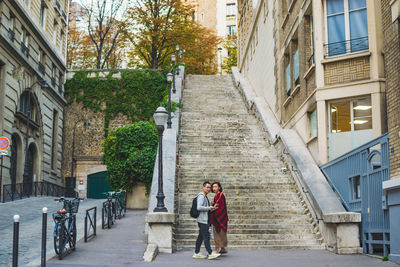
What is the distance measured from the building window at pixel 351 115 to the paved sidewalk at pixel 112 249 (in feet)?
21.9

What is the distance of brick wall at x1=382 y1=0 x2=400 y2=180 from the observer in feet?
31.4

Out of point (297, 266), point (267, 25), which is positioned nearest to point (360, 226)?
point (297, 266)

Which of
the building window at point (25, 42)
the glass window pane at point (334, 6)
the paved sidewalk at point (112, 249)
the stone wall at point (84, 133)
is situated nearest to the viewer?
the paved sidewalk at point (112, 249)

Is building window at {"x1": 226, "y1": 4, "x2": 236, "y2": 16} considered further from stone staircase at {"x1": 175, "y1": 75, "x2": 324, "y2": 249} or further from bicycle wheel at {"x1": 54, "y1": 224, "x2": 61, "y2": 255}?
bicycle wheel at {"x1": 54, "y1": 224, "x2": 61, "y2": 255}

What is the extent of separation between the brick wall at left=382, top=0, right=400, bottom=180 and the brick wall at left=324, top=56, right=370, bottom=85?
11.4ft

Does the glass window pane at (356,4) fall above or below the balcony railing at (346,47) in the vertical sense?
above

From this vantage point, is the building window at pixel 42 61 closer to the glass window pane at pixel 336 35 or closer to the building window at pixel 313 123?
the building window at pixel 313 123

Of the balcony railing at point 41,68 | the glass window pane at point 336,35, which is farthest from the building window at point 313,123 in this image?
the balcony railing at point 41,68

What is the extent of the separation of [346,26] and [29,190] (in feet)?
70.1


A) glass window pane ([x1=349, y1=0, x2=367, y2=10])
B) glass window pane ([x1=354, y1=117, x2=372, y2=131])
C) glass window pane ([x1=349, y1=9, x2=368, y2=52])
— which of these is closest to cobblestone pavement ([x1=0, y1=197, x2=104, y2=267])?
glass window pane ([x1=354, y1=117, x2=372, y2=131])

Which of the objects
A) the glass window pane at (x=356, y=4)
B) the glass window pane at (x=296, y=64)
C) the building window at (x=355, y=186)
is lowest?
the building window at (x=355, y=186)

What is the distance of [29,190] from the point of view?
29109 millimetres

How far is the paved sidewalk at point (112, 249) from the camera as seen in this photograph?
9.58 meters

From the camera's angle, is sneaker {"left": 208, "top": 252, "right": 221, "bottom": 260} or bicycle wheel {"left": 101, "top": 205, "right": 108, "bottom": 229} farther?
bicycle wheel {"left": 101, "top": 205, "right": 108, "bottom": 229}
